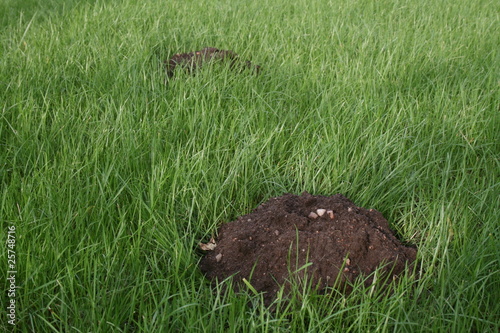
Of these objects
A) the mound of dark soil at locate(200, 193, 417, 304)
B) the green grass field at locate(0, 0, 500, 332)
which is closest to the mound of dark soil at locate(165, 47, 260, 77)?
the green grass field at locate(0, 0, 500, 332)

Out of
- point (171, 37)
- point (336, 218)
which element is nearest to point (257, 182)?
point (336, 218)

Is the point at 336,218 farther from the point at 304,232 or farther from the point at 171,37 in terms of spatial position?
the point at 171,37

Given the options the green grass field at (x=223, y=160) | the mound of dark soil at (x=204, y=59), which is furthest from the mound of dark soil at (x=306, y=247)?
the mound of dark soil at (x=204, y=59)

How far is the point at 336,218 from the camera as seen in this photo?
187cm

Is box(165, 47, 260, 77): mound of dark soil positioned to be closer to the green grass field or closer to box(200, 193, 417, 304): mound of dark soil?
the green grass field

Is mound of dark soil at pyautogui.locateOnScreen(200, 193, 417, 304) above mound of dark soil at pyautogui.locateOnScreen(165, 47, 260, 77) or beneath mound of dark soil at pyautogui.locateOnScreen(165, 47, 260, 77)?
beneath

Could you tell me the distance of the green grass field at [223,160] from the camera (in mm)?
1573

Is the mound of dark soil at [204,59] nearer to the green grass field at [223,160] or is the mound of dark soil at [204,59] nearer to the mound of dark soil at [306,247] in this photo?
the green grass field at [223,160]

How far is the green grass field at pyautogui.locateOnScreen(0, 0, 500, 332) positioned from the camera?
1.57 metres

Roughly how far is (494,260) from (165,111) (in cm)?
162

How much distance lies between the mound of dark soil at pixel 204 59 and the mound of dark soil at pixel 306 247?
4.44 ft

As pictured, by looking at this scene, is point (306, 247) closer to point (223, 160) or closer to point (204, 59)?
point (223, 160)

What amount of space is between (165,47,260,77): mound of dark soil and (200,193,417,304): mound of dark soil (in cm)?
135

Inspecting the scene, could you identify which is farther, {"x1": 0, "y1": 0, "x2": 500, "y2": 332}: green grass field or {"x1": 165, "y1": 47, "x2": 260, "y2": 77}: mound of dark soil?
{"x1": 165, "y1": 47, "x2": 260, "y2": 77}: mound of dark soil
